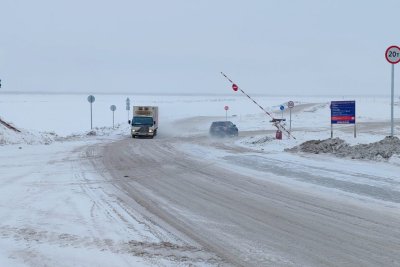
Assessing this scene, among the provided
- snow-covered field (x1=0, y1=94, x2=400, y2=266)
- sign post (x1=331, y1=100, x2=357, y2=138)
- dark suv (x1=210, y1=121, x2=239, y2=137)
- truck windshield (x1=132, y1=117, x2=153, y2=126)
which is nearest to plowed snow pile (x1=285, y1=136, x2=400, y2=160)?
snow-covered field (x1=0, y1=94, x2=400, y2=266)

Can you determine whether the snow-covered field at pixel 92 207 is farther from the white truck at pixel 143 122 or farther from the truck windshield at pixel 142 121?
the truck windshield at pixel 142 121

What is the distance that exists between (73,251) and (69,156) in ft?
53.4

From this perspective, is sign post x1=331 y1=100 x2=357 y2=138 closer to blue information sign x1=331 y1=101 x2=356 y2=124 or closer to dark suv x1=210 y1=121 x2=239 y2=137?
blue information sign x1=331 y1=101 x2=356 y2=124

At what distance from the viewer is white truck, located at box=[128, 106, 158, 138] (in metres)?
41.5

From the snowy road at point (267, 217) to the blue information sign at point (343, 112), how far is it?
821 centimetres

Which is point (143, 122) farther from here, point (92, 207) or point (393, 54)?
point (92, 207)

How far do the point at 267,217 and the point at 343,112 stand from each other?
1584cm

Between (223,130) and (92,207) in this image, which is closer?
(92,207)

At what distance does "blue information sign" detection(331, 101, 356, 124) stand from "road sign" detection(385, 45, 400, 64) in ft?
16.9

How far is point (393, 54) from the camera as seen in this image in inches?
725

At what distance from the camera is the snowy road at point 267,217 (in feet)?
22.1

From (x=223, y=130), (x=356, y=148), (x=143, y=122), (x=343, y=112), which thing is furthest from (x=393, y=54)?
(x=143, y=122)

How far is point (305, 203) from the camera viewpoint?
10586mm

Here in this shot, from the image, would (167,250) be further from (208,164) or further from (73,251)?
(208,164)
